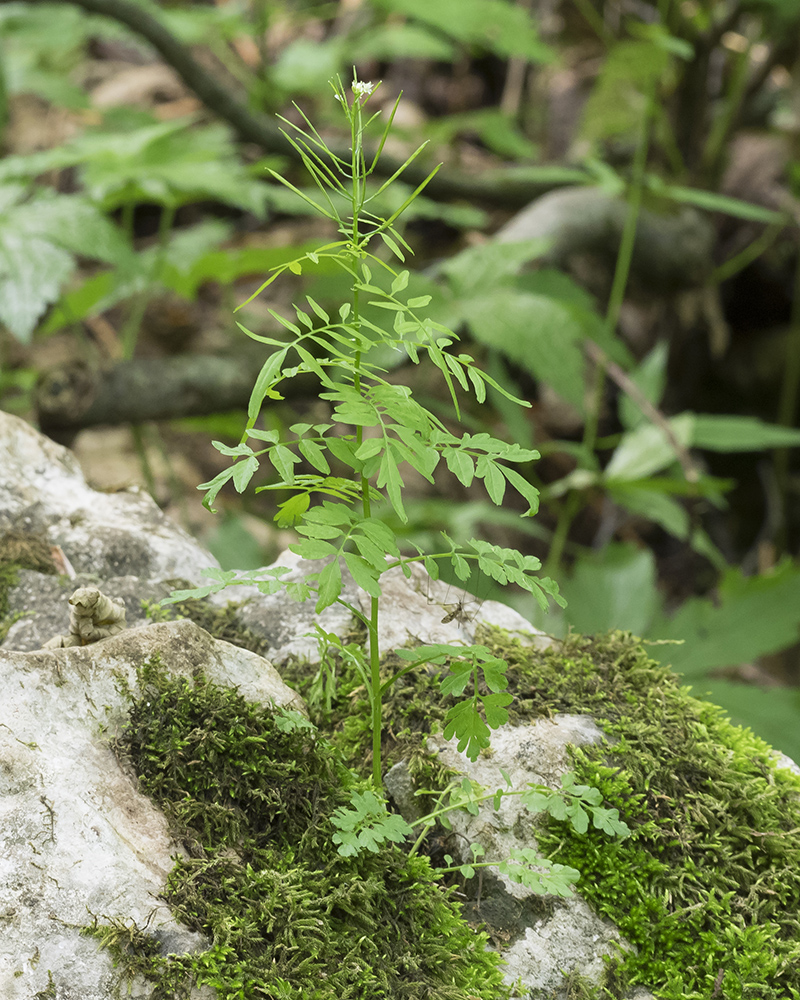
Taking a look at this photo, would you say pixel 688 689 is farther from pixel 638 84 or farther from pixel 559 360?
pixel 638 84

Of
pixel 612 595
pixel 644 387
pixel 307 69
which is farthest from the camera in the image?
pixel 307 69

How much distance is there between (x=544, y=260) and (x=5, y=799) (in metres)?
3.51

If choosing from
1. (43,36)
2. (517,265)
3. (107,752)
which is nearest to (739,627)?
(517,265)

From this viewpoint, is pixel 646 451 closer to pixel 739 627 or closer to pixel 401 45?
pixel 739 627

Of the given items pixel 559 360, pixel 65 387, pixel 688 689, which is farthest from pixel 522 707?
pixel 65 387

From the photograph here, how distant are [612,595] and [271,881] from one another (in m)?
1.88

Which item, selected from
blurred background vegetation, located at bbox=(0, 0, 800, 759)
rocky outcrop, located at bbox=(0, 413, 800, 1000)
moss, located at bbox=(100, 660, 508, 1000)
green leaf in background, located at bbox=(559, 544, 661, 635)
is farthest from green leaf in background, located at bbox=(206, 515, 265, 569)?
moss, located at bbox=(100, 660, 508, 1000)

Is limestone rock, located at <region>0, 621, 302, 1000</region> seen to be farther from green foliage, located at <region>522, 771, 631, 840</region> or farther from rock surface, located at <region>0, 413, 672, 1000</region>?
green foliage, located at <region>522, 771, 631, 840</region>

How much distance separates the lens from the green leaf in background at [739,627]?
2.49m

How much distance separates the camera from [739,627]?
258cm

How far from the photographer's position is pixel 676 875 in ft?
3.87

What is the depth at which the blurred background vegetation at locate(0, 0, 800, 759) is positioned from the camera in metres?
2.73

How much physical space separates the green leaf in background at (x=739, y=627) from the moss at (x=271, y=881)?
154cm

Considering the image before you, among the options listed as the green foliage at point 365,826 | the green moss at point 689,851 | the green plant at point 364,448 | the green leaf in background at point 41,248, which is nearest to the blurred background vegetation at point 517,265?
the green leaf in background at point 41,248
